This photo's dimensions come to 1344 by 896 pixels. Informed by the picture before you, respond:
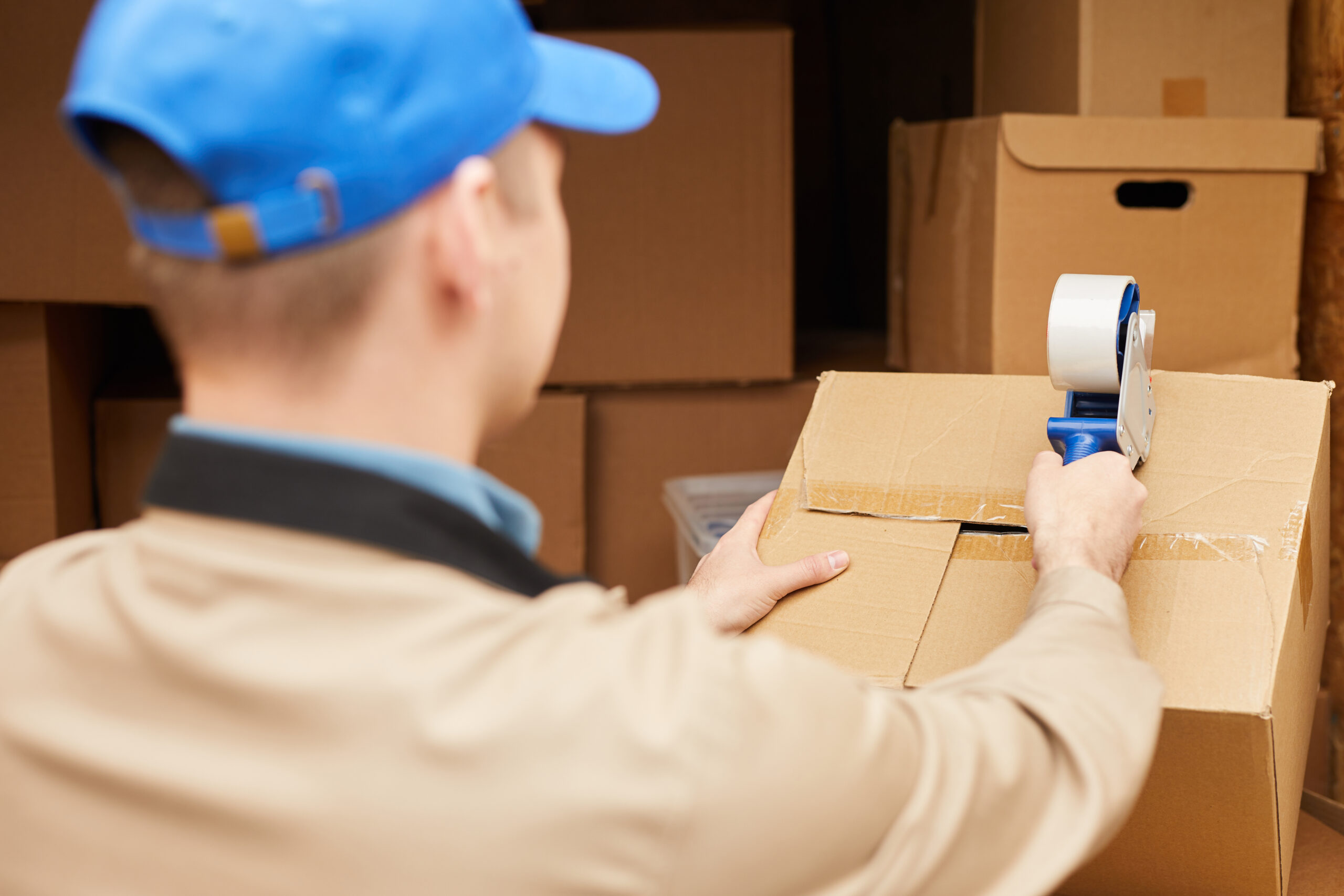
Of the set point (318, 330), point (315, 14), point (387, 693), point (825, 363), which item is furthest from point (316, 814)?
point (825, 363)

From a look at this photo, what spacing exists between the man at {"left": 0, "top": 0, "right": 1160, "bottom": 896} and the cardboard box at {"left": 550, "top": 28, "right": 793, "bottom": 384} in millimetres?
1233

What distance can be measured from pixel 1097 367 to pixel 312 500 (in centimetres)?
57

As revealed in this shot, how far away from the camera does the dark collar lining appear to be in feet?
1.60

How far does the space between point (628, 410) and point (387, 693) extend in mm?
1466

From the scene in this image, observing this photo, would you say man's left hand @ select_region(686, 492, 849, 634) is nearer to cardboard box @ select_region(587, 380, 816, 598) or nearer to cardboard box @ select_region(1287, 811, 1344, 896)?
cardboard box @ select_region(1287, 811, 1344, 896)

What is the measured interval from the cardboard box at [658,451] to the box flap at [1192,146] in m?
0.63

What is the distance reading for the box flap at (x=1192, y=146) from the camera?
1380 mm

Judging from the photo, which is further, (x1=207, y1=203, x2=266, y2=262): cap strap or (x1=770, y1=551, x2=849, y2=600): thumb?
(x1=770, y1=551, x2=849, y2=600): thumb

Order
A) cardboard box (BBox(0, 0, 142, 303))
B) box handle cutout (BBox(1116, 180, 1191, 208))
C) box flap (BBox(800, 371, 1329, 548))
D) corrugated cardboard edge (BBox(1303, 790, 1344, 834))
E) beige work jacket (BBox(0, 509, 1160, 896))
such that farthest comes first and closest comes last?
1. box handle cutout (BBox(1116, 180, 1191, 208))
2. cardboard box (BBox(0, 0, 142, 303))
3. corrugated cardboard edge (BBox(1303, 790, 1344, 834))
4. box flap (BBox(800, 371, 1329, 548))
5. beige work jacket (BBox(0, 509, 1160, 896))

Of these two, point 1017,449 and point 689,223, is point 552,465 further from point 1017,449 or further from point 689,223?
point 1017,449

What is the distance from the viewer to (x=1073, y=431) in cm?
86

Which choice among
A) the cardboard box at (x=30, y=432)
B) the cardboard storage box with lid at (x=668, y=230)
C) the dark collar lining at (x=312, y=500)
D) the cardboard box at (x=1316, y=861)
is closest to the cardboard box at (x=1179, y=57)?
the cardboard storage box with lid at (x=668, y=230)

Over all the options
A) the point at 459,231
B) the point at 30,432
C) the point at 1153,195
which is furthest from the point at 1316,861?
the point at 30,432

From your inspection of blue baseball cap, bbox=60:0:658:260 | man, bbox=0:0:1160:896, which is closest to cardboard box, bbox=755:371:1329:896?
man, bbox=0:0:1160:896
